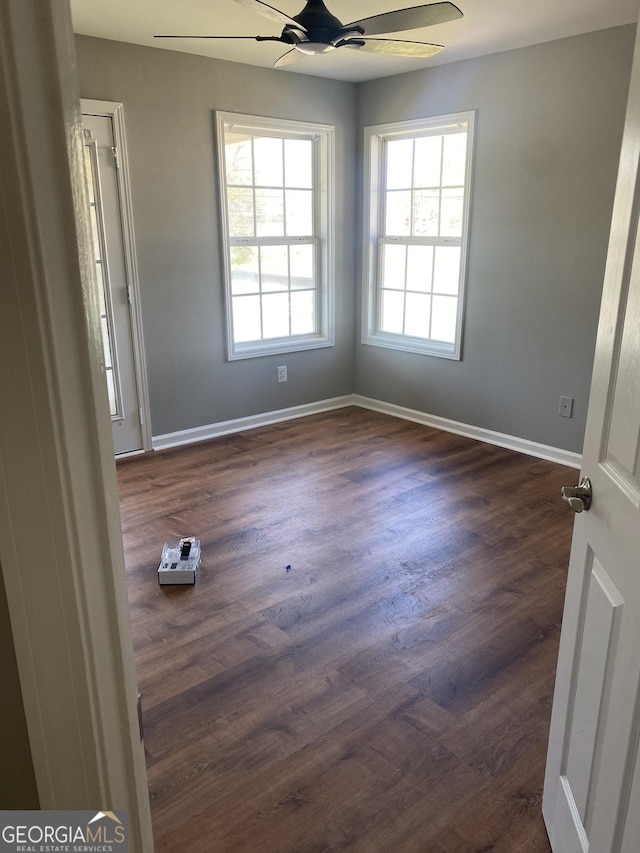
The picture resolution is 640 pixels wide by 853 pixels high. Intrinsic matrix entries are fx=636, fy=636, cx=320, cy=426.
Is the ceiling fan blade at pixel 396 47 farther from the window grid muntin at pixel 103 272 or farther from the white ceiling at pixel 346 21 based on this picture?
the window grid muntin at pixel 103 272

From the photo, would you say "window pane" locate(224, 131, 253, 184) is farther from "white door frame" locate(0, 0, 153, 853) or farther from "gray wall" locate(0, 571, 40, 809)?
"gray wall" locate(0, 571, 40, 809)

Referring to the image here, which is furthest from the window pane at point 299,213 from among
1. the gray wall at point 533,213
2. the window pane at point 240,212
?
the gray wall at point 533,213

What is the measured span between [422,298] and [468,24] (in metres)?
1.95

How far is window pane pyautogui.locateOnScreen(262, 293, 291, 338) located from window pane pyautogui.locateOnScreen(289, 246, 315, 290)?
0.51 feet

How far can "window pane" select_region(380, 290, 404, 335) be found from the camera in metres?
5.17

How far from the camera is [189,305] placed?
4.44m

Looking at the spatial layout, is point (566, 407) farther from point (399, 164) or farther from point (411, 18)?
point (411, 18)

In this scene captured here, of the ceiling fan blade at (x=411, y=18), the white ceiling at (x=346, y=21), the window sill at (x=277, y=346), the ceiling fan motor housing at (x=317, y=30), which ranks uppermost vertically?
the white ceiling at (x=346, y=21)

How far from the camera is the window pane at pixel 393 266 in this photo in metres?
5.08

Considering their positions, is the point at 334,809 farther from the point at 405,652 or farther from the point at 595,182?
the point at 595,182

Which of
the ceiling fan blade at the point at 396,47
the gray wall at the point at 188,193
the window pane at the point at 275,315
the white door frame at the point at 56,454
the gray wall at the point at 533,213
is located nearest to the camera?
the white door frame at the point at 56,454

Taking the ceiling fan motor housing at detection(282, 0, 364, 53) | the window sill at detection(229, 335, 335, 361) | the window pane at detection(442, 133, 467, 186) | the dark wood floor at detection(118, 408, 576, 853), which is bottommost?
the dark wood floor at detection(118, 408, 576, 853)

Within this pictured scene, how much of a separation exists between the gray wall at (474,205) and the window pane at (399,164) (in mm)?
222

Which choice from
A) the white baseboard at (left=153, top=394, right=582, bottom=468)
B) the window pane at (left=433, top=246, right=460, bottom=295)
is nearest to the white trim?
the white baseboard at (left=153, top=394, right=582, bottom=468)
